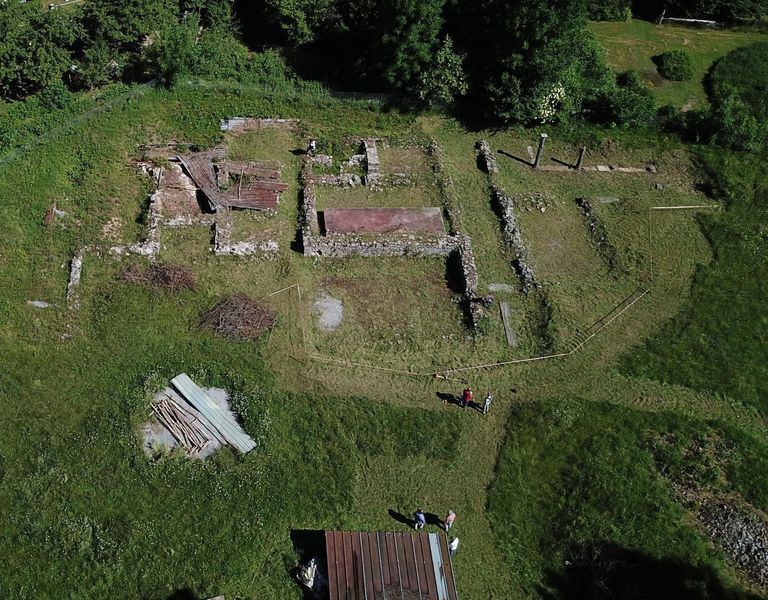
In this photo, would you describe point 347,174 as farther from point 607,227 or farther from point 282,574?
point 282,574

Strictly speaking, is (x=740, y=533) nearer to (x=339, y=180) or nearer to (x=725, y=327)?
(x=725, y=327)

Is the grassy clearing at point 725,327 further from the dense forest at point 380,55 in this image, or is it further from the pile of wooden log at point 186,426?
the pile of wooden log at point 186,426

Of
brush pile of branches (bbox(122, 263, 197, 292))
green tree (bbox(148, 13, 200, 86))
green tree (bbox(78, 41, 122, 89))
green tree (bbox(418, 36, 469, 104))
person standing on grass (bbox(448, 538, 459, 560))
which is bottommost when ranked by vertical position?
person standing on grass (bbox(448, 538, 459, 560))

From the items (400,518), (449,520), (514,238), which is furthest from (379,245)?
(449,520)

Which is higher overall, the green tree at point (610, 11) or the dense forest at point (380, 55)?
the green tree at point (610, 11)

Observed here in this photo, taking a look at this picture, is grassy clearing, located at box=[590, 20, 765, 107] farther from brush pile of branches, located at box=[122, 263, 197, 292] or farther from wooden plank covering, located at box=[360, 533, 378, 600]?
wooden plank covering, located at box=[360, 533, 378, 600]

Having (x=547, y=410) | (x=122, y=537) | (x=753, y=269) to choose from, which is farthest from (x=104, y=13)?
(x=753, y=269)

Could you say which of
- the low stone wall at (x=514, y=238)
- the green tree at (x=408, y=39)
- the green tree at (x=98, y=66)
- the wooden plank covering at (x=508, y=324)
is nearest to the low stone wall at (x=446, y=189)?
the low stone wall at (x=514, y=238)

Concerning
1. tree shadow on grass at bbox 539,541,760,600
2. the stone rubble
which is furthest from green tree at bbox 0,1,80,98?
the stone rubble
